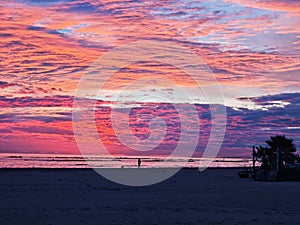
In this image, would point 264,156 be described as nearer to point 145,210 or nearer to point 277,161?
point 277,161

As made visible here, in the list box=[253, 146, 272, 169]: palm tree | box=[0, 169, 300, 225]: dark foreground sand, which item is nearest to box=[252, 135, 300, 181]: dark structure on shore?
box=[253, 146, 272, 169]: palm tree

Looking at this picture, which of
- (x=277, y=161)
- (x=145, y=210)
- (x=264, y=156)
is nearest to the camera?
(x=145, y=210)

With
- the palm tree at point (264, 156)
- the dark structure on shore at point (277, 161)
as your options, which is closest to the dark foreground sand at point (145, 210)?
the dark structure on shore at point (277, 161)

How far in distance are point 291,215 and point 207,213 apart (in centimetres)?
341

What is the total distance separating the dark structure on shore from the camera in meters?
55.8

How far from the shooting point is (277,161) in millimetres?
57250

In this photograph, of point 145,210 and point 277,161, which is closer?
point 145,210

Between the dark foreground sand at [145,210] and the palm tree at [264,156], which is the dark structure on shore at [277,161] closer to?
the palm tree at [264,156]

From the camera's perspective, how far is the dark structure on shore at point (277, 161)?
5575 cm

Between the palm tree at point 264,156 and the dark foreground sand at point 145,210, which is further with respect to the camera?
the palm tree at point 264,156

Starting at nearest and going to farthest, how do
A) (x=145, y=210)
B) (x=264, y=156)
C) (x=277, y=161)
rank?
(x=145, y=210), (x=277, y=161), (x=264, y=156)

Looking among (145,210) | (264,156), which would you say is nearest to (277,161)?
(264,156)

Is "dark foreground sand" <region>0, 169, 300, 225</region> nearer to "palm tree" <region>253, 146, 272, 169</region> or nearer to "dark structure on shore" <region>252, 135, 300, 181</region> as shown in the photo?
"dark structure on shore" <region>252, 135, 300, 181</region>

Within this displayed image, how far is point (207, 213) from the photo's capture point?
24.3 m
